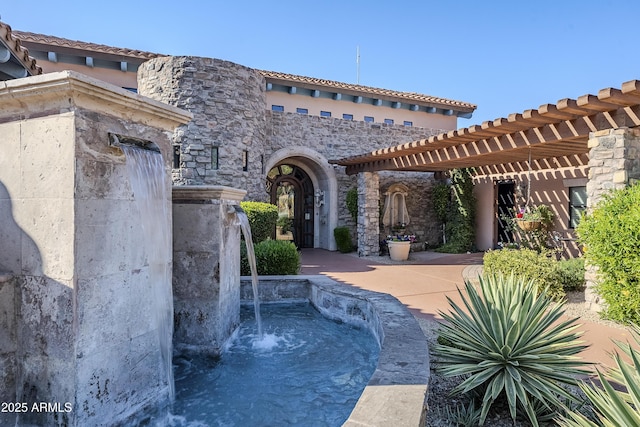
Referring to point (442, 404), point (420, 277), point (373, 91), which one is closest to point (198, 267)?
point (442, 404)

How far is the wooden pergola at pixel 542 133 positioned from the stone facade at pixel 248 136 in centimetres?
296

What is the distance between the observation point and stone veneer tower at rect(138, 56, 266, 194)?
11.0 metres

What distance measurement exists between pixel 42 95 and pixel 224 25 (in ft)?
27.7

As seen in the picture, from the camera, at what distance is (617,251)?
5199 mm

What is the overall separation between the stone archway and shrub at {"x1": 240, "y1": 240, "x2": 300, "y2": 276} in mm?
6119

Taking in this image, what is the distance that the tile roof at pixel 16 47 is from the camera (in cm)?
509

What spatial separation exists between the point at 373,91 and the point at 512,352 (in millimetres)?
13522

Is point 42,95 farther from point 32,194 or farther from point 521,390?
point 521,390

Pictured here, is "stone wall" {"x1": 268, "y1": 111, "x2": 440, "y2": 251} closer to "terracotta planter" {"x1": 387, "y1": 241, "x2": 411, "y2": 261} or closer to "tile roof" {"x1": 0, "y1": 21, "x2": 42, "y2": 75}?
"terracotta planter" {"x1": 387, "y1": 241, "x2": 411, "y2": 261}

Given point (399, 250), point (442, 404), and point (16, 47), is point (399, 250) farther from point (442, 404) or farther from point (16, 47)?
point (16, 47)

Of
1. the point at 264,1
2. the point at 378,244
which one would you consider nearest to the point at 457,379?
the point at 264,1

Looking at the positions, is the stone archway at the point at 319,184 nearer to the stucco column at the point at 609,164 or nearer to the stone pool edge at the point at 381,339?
the stone pool edge at the point at 381,339

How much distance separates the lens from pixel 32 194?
8.36 feet

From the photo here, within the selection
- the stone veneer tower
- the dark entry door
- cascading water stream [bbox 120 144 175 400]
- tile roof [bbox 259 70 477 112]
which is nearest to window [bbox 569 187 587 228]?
the dark entry door
